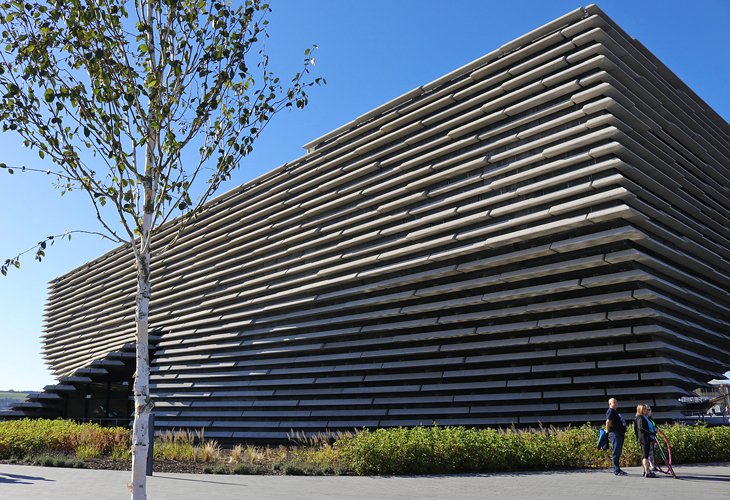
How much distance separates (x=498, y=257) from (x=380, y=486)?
38.4 ft

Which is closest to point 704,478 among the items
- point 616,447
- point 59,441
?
point 616,447

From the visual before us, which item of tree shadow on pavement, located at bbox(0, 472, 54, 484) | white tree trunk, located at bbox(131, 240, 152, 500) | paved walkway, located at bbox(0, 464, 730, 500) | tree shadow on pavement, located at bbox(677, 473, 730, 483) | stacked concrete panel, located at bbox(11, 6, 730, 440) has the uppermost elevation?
stacked concrete panel, located at bbox(11, 6, 730, 440)

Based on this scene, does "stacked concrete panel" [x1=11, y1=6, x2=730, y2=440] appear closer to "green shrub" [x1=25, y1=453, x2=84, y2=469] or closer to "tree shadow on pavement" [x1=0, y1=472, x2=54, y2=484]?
"green shrub" [x1=25, y1=453, x2=84, y2=469]

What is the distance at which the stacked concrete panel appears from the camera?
2053 cm

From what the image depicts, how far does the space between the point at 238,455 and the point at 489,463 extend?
6919 mm

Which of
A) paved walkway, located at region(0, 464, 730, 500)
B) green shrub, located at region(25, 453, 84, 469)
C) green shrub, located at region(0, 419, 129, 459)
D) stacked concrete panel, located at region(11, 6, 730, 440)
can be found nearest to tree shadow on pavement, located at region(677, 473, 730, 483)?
paved walkway, located at region(0, 464, 730, 500)

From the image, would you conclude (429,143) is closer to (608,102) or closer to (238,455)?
(608,102)

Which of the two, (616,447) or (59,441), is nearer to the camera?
(616,447)

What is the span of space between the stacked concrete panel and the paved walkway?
6969 mm

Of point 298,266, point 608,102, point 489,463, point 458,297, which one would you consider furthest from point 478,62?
point 489,463

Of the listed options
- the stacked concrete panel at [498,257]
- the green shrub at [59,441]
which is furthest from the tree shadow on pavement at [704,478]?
the green shrub at [59,441]

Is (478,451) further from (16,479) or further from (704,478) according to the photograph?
(16,479)

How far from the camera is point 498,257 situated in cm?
2241

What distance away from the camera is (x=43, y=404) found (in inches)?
1554
